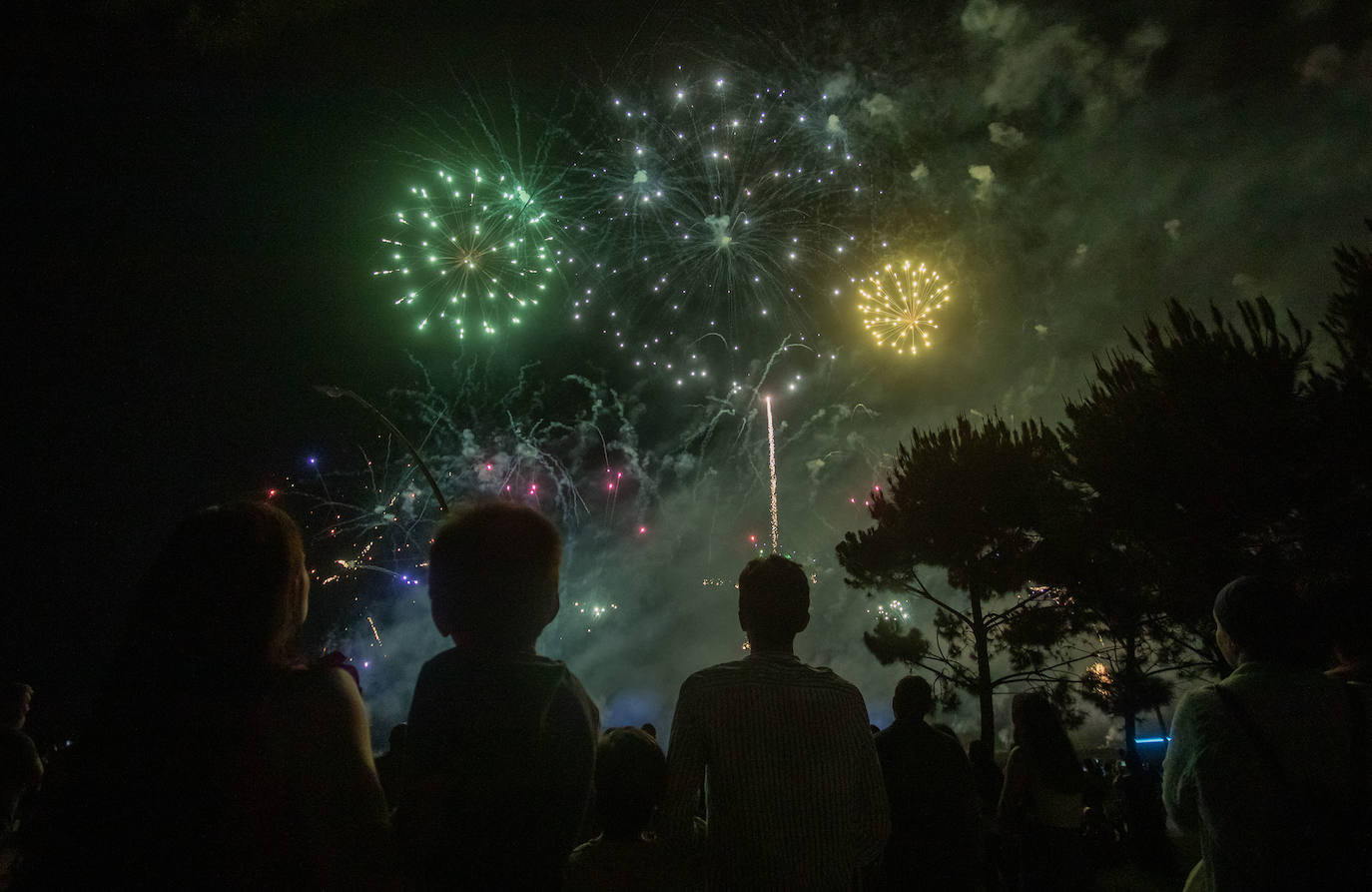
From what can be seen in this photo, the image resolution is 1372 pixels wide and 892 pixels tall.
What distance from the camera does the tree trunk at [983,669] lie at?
50.8 feet

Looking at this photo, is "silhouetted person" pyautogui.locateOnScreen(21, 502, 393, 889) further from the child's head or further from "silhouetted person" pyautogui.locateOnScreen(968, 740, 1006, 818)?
"silhouetted person" pyautogui.locateOnScreen(968, 740, 1006, 818)

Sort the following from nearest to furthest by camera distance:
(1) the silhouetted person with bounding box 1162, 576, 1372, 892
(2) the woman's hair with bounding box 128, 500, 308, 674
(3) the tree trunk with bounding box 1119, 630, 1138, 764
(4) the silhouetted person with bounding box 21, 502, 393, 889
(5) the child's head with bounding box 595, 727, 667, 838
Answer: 1. (4) the silhouetted person with bounding box 21, 502, 393, 889
2. (2) the woman's hair with bounding box 128, 500, 308, 674
3. (1) the silhouetted person with bounding box 1162, 576, 1372, 892
4. (5) the child's head with bounding box 595, 727, 667, 838
5. (3) the tree trunk with bounding box 1119, 630, 1138, 764

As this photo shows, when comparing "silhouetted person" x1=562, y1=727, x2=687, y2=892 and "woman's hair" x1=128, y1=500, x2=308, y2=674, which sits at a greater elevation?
"woman's hair" x1=128, y1=500, x2=308, y2=674

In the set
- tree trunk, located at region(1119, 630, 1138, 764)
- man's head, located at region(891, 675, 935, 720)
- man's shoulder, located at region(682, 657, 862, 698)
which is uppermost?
tree trunk, located at region(1119, 630, 1138, 764)

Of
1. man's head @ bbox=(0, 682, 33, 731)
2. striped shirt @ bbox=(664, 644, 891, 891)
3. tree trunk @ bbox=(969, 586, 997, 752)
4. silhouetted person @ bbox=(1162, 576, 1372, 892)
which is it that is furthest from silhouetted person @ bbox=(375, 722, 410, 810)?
tree trunk @ bbox=(969, 586, 997, 752)

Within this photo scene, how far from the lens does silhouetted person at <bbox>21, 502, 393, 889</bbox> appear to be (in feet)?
4.32

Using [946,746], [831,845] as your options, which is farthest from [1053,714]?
[831,845]

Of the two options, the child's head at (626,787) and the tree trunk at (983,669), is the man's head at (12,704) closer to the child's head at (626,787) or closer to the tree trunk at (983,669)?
the child's head at (626,787)

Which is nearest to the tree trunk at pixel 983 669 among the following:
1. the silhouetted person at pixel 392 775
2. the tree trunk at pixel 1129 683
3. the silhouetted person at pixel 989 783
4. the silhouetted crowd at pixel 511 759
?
the tree trunk at pixel 1129 683

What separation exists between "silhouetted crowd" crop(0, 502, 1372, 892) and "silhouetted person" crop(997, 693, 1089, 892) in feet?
5.82

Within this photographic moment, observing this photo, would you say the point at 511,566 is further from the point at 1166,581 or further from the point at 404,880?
the point at 1166,581

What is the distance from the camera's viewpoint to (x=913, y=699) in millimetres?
4121

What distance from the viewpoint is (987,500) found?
1680 cm

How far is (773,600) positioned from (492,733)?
4.37 ft
